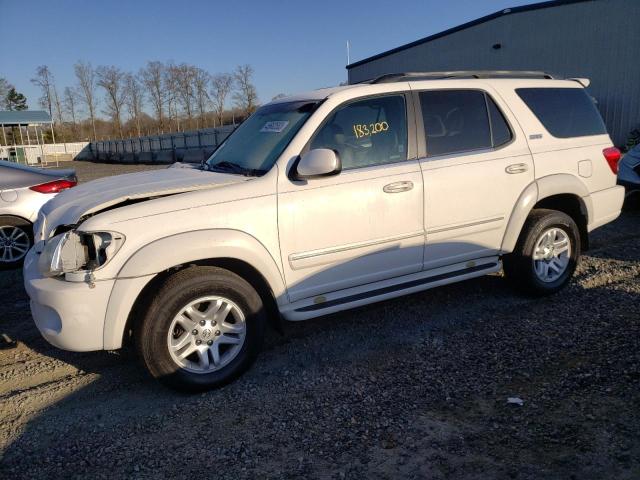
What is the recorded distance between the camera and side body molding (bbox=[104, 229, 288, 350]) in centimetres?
315

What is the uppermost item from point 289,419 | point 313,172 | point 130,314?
point 313,172

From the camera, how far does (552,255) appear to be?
16.0 ft

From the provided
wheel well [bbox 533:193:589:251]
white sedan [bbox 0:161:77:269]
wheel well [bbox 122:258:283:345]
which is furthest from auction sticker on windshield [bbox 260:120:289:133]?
white sedan [bbox 0:161:77:269]

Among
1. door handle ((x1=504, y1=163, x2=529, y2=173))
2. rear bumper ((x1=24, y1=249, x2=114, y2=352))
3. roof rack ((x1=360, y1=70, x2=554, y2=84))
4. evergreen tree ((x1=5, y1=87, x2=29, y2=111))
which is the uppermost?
evergreen tree ((x1=5, y1=87, x2=29, y2=111))

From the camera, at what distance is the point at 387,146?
13.2 ft

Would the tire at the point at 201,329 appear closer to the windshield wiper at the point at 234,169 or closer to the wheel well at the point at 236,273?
the wheel well at the point at 236,273

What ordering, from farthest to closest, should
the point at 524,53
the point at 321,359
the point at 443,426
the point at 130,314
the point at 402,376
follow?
the point at 524,53 < the point at 321,359 < the point at 402,376 < the point at 130,314 < the point at 443,426

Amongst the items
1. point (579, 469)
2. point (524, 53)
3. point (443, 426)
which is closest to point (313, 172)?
point (443, 426)

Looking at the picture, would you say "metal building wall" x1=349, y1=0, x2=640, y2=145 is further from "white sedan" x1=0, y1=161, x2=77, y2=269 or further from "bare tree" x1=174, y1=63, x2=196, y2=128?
"bare tree" x1=174, y1=63, x2=196, y2=128

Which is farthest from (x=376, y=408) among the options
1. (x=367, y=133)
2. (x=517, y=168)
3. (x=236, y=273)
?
(x=517, y=168)

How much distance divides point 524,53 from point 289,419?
19271mm

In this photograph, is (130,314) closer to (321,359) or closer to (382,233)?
(321,359)

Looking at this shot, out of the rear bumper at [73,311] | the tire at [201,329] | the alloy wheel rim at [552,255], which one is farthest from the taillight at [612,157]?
the rear bumper at [73,311]

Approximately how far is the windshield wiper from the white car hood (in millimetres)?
97
